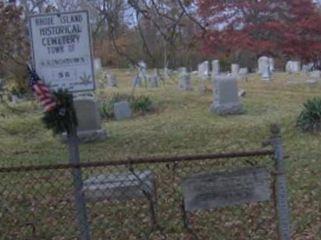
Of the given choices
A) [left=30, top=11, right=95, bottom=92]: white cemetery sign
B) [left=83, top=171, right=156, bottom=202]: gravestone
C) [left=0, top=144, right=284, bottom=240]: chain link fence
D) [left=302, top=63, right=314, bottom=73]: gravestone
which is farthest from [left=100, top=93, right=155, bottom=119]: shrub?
[left=302, top=63, right=314, bottom=73]: gravestone

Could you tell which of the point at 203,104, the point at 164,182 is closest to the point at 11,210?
the point at 164,182

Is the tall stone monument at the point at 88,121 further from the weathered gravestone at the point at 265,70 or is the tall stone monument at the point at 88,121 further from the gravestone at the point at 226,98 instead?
the weathered gravestone at the point at 265,70

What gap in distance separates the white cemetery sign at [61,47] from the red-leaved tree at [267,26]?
2593cm

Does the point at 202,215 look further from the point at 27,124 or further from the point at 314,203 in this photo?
the point at 27,124

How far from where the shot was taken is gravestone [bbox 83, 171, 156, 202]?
618 cm

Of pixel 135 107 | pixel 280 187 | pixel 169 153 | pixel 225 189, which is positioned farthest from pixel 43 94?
pixel 135 107

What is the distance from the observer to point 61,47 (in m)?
5.04

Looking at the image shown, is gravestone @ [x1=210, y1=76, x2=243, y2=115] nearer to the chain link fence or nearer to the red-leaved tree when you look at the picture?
the chain link fence

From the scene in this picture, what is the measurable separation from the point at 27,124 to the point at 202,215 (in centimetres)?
1222

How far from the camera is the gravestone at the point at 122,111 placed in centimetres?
1872

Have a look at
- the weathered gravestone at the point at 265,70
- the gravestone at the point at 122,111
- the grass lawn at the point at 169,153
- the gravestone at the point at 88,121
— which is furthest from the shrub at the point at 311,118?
the weathered gravestone at the point at 265,70

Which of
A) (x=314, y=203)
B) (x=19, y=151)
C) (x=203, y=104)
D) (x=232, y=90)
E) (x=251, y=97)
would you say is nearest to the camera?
(x=314, y=203)

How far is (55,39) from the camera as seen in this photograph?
505 cm

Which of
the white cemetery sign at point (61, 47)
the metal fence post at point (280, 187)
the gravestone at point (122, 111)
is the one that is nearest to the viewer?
the metal fence post at point (280, 187)
